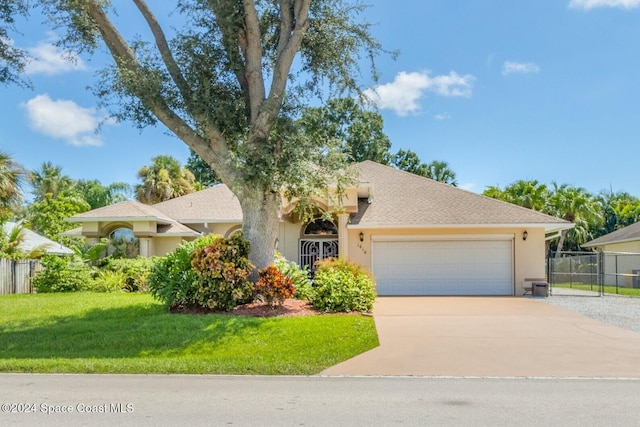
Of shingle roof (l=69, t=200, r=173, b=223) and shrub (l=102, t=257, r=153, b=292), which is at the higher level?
shingle roof (l=69, t=200, r=173, b=223)

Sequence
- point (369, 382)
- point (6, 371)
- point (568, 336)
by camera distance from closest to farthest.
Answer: point (369, 382), point (6, 371), point (568, 336)

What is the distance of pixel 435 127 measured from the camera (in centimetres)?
3002

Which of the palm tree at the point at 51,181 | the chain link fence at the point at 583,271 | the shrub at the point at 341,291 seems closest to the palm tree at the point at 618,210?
the chain link fence at the point at 583,271

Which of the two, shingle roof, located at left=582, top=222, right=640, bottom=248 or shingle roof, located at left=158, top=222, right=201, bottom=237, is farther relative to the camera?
shingle roof, located at left=582, top=222, right=640, bottom=248

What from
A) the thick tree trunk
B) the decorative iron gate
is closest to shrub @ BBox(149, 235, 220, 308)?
the thick tree trunk

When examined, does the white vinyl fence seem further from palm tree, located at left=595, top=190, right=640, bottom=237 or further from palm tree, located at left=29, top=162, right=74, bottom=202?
palm tree, located at left=595, top=190, right=640, bottom=237

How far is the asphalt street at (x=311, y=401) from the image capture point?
567 cm

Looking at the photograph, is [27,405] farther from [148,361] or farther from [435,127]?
[435,127]

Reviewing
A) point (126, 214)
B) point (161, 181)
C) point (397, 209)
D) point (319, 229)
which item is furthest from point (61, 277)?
point (161, 181)

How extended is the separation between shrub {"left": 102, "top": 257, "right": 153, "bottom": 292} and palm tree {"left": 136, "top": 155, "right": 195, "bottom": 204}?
41.7 feet

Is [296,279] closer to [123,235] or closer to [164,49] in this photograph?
[164,49]

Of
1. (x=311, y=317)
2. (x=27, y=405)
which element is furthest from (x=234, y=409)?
(x=311, y=317)

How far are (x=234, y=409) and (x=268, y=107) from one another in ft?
28.9

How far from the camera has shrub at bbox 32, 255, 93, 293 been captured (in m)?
20.0
